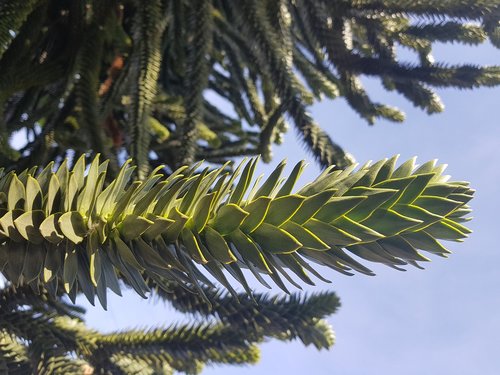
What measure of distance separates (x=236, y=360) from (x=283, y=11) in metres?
1.84

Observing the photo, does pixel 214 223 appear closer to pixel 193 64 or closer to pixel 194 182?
pixel 194 182

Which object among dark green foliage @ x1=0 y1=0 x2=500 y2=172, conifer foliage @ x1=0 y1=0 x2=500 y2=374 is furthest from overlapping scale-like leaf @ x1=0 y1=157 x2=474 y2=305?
dark green foliage @ x1=0 y1=0 x2=500 y2=172

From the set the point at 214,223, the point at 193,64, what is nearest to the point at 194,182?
the point at 214,223

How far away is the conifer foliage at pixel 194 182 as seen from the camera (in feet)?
3.54

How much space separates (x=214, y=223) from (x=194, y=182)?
0.28 feet

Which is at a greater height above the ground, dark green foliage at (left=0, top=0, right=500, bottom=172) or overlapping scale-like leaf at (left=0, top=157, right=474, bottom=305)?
dark green foliage at (left=0, top=0, right=500, bottom=172)

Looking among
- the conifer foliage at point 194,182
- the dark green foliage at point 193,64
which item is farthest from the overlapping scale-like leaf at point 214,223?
the dark green foliage at point 193,64

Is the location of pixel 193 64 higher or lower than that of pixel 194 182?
higher

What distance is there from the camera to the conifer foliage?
Answer: 42.5 inches

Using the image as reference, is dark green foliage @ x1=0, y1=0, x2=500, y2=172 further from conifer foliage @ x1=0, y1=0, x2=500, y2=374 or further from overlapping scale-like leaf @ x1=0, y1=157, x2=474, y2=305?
overlapping scale-like leaf @ x1=0, y1=157, x2=474, y2=305

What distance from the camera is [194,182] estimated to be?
1.11 meters

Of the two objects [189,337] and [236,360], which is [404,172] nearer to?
[189,337]

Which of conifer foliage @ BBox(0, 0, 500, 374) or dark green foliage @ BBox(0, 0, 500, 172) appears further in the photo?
dark green foliage @ BBox(0, 0, 500, 172)

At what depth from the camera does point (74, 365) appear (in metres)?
2.33
